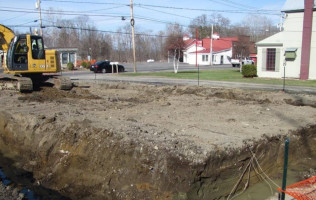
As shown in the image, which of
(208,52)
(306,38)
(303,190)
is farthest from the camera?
(208,52)

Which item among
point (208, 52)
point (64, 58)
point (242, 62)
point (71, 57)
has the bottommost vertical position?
point (242, 62)

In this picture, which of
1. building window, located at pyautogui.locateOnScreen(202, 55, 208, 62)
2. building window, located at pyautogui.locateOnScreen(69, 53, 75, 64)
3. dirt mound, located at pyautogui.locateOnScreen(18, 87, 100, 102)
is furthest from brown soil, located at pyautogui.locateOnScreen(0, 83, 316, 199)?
building window, located at pyautogui.locateOnScreen(202, 55, 208, 62)

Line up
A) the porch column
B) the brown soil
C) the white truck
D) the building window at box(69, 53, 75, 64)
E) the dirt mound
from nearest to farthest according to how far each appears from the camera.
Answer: the brown soil < the dirt mound < the porch column < the white truck < the building window at box(69, 53, 75, 64)

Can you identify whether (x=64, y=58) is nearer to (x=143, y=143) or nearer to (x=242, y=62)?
(x=242, y=62)

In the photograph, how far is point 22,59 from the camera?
16484 millimetres

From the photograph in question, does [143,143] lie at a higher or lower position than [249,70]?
lower

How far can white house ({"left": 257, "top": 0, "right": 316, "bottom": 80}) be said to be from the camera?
23.3 metres

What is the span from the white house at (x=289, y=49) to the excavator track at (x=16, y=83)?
16.7 m

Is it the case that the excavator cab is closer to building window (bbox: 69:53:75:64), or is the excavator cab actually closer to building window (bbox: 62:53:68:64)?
building window (bbox: 62:53:68:64)

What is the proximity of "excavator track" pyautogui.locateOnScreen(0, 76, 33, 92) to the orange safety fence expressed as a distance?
13239mm

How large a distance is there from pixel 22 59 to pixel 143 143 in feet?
39.1

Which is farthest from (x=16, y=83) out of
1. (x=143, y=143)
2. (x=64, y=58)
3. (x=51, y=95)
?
(x=64, y=58)

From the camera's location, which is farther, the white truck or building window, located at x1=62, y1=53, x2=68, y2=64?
building window, located at x1=62, y1=53, x2=68, y2=64

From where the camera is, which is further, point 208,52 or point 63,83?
point 208,52
